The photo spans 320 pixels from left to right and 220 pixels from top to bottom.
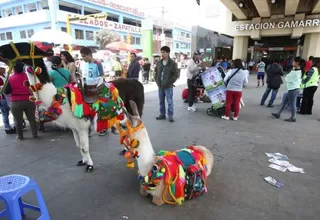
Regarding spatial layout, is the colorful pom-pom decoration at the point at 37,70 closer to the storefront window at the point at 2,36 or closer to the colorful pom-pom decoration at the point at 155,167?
the colorful pom-pom decoration at the point at 155,167

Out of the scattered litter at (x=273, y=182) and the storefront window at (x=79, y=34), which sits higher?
the storefront window at (x=79, y=34)

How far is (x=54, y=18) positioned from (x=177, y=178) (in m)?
26.7

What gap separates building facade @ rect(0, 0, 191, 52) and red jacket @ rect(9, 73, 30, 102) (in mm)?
19930

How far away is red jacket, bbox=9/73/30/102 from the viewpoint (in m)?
4.28

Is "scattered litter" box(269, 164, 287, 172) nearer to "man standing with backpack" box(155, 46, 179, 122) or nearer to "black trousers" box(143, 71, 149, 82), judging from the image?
"man standing with backpack" box(155, 46, 179, 122)

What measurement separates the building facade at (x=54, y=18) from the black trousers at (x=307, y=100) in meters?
19.7

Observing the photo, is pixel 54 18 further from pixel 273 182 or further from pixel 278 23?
pixel 273 182

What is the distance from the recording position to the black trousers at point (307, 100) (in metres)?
6.16

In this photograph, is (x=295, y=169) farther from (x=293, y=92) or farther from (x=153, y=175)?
(x=293, y=92)

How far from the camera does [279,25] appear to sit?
16.7m

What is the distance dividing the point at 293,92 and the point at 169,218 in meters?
4.93

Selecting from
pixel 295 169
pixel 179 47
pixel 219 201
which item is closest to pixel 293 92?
pixel 295 169

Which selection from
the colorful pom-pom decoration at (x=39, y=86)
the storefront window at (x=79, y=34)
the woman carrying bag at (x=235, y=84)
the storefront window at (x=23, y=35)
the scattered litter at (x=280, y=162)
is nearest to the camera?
the colorful pom-pom decoration at (x=39, y=86)

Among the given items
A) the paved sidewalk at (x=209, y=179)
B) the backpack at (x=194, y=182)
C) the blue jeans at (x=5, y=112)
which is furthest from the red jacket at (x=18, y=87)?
the backpack at (x=194, y=182)
